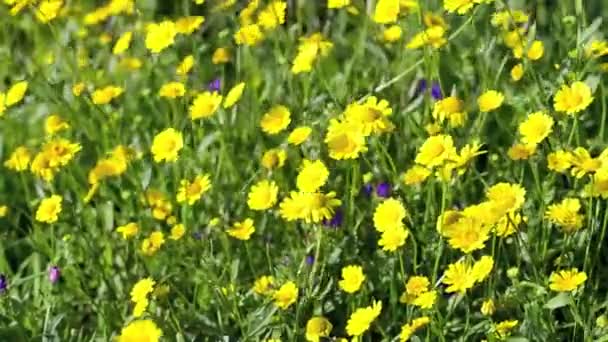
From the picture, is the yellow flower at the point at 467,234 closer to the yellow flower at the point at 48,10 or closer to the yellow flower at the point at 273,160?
the yellow flower at the point at 273,160

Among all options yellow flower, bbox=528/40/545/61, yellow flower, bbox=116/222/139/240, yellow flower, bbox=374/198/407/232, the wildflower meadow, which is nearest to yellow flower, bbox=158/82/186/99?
the wildflower meadow

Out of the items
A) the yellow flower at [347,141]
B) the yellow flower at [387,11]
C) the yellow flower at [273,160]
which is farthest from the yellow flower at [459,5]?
the yellow flower at [273,160]

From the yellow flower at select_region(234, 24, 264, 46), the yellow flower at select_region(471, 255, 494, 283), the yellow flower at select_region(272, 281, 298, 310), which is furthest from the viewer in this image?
the yellow flower at select_region(234, 24, 264, 46)

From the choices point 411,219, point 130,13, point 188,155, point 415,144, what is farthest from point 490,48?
point 130,13

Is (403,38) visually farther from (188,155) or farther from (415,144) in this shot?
(188,155)

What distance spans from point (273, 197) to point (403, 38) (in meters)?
0.59

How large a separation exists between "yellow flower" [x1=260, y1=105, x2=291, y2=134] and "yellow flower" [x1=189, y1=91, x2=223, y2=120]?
0.27 feet

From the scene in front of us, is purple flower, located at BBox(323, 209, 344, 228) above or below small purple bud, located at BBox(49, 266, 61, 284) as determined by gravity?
above

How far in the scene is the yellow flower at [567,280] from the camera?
1.62 meters

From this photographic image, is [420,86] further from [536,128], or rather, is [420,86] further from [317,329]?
[317,329]

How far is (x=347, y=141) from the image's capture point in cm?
178

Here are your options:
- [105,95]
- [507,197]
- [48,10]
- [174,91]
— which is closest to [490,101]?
[507,197]

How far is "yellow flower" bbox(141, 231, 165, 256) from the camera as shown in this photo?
6.31 feet

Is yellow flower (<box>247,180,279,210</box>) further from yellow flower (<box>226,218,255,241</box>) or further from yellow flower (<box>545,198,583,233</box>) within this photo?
yellow flower (<box>545,198,583,233</box>)
